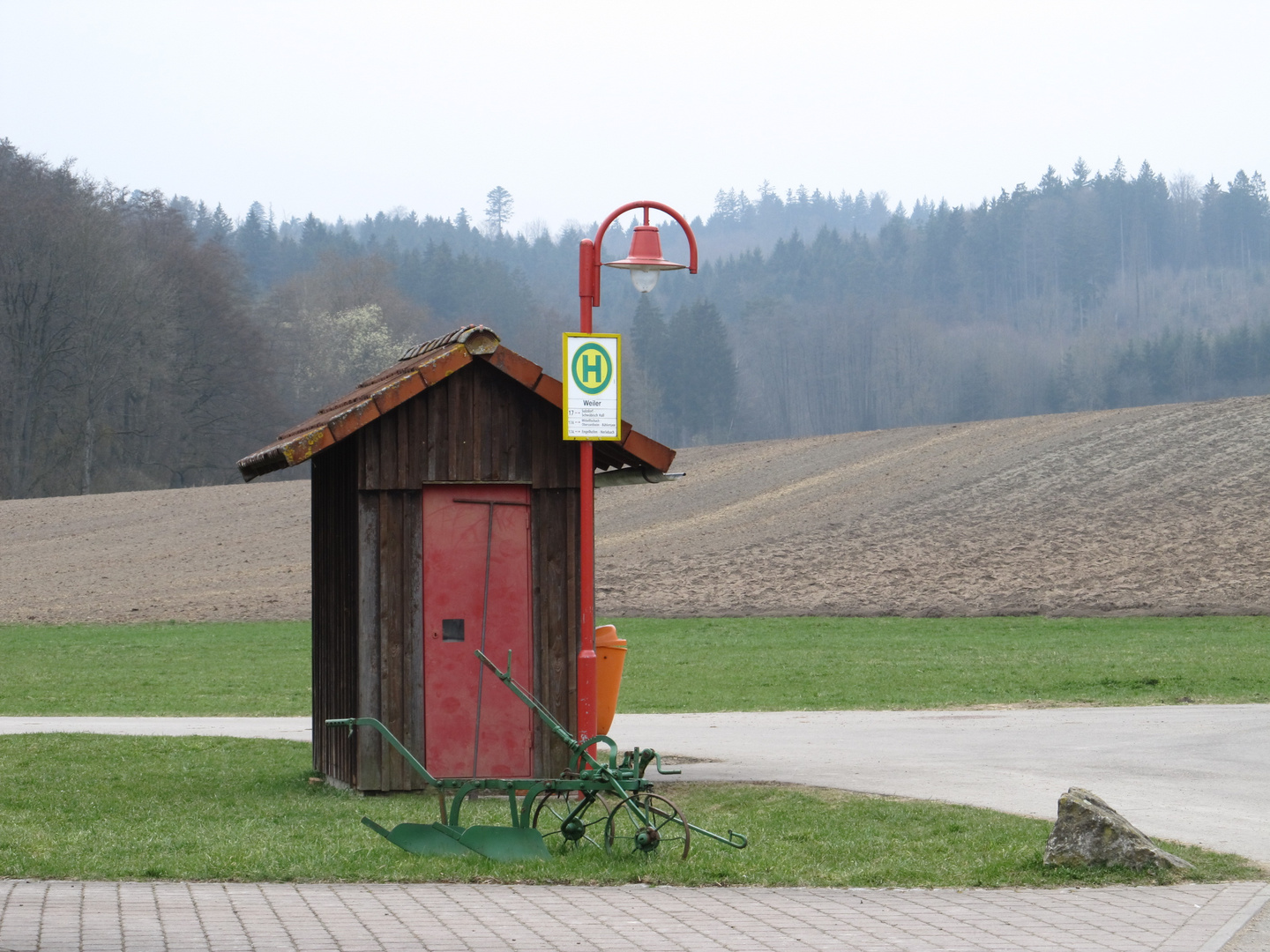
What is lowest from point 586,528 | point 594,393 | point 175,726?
point 175,726

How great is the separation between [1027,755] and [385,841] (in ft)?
22.5

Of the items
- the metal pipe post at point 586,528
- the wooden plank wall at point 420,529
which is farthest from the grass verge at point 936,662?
the metal pipe post at point 586,528

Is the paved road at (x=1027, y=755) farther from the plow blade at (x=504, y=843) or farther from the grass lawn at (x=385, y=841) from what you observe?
the plow blade at (x=504, y=843)

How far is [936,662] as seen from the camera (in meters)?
23.6

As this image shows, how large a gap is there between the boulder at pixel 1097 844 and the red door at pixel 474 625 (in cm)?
499

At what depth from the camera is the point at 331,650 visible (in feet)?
41.3

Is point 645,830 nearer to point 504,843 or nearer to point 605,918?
point 504,843

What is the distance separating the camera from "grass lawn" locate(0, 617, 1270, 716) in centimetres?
1975

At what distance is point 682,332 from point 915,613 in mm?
86746

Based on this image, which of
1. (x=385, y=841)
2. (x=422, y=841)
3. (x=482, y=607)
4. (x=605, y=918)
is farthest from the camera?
(x=482, y=607)

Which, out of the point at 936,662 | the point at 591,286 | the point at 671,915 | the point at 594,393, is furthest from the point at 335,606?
the point at 936,662

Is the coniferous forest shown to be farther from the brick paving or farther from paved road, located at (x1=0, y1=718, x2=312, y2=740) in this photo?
the brick paving

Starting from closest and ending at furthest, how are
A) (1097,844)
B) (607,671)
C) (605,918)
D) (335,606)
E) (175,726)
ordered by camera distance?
(605,918), (1097,844), (335,606), (607,671), (175,726)

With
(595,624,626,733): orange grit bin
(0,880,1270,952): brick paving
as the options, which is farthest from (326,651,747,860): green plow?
(595,624,626,733): orange grit bin
